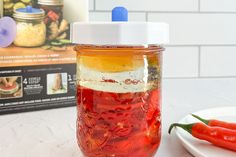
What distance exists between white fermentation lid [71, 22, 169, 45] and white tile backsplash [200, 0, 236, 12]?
0.65 metres

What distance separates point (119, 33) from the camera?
0.37 meters

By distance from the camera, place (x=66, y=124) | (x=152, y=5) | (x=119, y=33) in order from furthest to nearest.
→ (x=152, y=5) < (x=66, y=124) < (x=119, y=33)

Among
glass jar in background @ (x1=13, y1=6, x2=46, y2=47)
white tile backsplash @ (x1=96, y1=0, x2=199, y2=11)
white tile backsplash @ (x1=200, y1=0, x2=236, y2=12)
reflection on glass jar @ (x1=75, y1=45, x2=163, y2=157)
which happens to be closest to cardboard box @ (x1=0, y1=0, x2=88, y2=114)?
glass jar in background @ (x1=13, y1=6, x2=46, y2=47)

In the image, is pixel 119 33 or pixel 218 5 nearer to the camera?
pixel 119 33

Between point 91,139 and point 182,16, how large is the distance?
658 millimetres

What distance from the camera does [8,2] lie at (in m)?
0.65

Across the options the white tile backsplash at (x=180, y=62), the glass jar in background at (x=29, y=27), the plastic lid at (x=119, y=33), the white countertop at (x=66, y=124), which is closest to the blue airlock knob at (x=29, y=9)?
the glass jar in background at (x=29, y=27)

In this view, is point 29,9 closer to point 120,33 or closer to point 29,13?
point 29,13

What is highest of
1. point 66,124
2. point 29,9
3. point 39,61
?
point 29,9

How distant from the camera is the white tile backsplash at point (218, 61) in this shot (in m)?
1.02

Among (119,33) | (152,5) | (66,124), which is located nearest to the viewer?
(119,33)

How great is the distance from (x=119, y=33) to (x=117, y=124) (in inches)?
4.0

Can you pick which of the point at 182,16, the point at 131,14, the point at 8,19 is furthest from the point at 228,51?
the point at 8,19

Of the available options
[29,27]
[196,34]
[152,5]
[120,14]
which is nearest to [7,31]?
[29,27]
